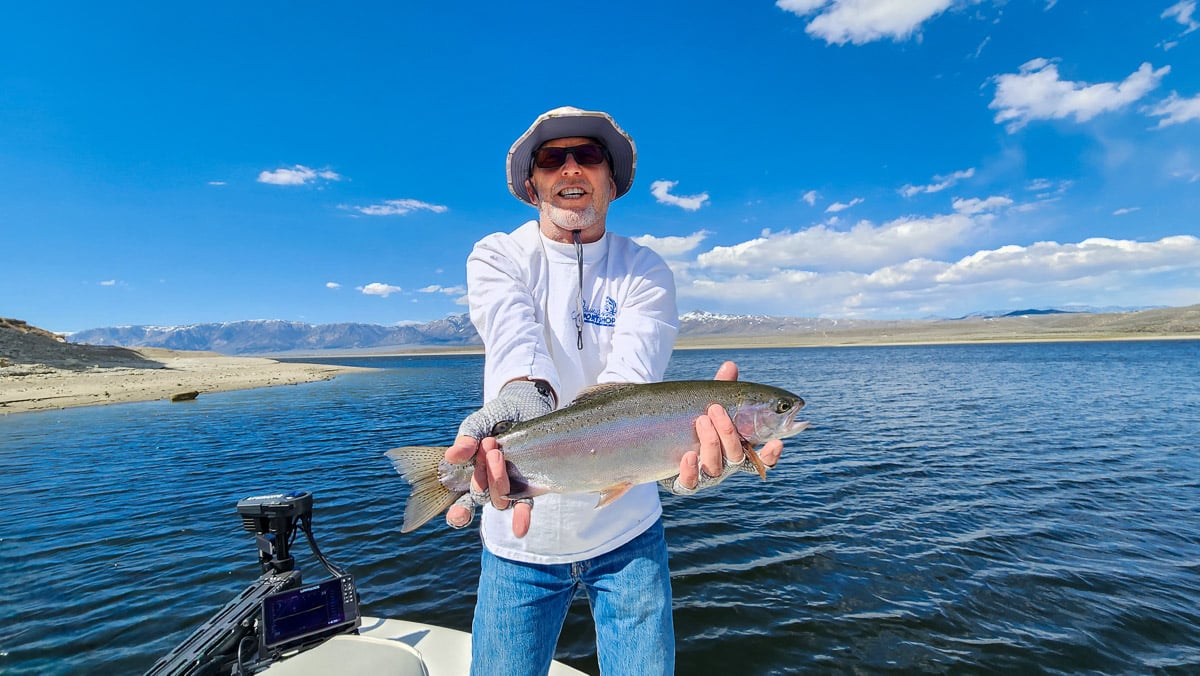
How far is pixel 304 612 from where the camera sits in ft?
16.3

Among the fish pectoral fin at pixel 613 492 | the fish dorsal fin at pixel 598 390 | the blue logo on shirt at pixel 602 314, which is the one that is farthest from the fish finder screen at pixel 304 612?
the blue logo on shirt at pixel 602 314

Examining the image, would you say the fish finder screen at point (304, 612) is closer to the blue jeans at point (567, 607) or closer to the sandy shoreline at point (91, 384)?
the blue jeans at point (567, 607)

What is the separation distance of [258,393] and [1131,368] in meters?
83.7

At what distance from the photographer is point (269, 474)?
16.3 m

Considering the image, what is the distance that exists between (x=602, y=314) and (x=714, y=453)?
1.16m

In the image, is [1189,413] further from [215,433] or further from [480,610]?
[215,433]

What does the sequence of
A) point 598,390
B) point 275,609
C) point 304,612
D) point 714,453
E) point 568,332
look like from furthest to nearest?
point 304,612, point 275,609, point 568,332, point 598,390, point 714,453

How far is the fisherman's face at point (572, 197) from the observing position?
3477 mm

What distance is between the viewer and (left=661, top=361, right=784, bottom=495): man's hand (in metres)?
3.06

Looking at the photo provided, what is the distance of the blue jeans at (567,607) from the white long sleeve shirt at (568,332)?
11 centimetres

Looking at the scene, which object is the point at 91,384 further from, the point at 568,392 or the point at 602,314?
the point at 602,314

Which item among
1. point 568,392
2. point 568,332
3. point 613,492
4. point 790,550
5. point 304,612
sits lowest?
point 790,550

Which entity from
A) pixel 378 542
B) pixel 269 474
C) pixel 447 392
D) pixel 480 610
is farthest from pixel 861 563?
pixel 447 392

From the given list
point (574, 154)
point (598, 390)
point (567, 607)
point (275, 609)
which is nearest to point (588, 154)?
point (574, 154)
